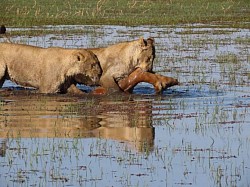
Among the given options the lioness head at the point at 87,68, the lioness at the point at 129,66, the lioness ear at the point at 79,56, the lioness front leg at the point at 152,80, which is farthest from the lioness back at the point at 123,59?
the lioness ear at the point at 79,56

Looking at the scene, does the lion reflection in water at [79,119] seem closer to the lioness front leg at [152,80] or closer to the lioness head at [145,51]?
the lioness front leg at [152,80]

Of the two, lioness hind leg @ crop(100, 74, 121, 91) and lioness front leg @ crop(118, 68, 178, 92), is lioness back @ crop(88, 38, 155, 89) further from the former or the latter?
lioness front leg @ crop(118, 68, 178, 92)

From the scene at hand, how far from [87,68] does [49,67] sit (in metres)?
0.74

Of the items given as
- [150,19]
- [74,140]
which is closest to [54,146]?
[74,140]

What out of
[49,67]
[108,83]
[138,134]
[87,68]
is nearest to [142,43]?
[108,83]

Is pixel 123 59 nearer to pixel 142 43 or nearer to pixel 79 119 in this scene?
pixel 142 43

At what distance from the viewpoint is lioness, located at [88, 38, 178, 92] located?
1709cm

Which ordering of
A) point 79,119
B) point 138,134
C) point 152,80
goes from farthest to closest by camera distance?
point 152,80, point 79,119, point 138,134

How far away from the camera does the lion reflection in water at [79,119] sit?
12727mm

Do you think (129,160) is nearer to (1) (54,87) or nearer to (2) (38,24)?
(1) (54,87)

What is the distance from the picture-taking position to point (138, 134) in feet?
42.3

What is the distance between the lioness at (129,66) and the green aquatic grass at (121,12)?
1687 cm

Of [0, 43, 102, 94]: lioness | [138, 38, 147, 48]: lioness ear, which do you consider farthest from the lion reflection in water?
[138, 38, 147, 48]: lioness ear

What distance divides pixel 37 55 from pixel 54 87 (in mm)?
720
